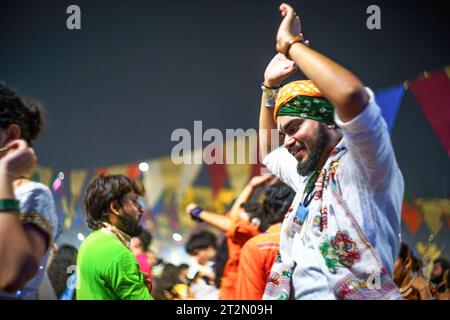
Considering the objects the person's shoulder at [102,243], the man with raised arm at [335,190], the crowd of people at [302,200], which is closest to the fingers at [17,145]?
the crowd of people at [302,200]

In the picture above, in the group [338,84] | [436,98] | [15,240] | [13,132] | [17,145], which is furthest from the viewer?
[436,98]

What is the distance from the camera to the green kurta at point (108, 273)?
2.31 meters

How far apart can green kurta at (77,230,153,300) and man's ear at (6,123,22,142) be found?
0.62 m

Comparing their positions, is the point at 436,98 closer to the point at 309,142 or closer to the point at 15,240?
the point at 309,142

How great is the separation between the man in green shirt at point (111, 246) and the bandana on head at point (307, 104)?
0.88 metres

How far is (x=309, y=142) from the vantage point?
6.15 feet

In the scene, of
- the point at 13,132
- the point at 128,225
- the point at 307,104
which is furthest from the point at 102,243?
the point at 307,104

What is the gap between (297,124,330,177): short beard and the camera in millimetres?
1874

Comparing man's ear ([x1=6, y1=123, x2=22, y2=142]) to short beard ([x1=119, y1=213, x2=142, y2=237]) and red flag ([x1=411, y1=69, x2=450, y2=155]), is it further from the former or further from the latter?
red flag ([x1=411, y1=69, x2=450, y2=155])

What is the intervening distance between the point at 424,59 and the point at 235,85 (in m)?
1.22

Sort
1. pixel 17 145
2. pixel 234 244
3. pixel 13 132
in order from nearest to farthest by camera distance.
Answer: pixel 17 145 → pixel 13 132 → pixel 234 244

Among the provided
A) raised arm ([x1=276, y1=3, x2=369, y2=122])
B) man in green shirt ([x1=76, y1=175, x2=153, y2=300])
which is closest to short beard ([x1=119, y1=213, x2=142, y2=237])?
man in green shirt ([x1=76, y1=175, x2=153, y2=300])

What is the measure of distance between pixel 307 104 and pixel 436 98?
2.32 metres
